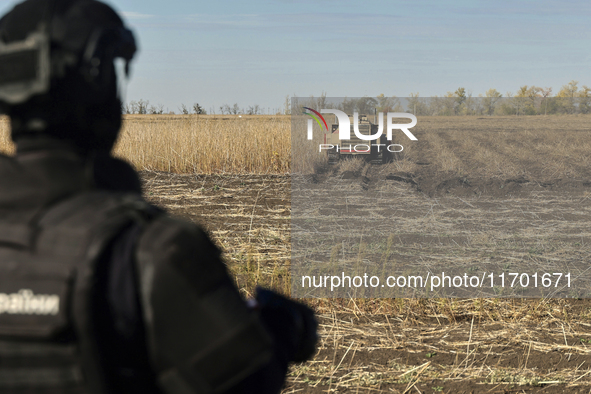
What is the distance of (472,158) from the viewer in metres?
8.73

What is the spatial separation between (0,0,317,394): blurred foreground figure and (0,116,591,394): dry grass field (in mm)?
2606

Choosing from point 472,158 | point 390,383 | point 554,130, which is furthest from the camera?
point 554,130

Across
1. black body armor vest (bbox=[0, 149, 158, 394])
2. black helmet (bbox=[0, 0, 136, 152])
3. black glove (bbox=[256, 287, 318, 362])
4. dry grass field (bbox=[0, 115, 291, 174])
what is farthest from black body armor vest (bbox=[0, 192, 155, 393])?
dry grass field (bbox=[0, 115, 291, 174])

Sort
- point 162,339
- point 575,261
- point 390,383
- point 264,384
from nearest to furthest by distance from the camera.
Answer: point 162,339
point 264,384
point 390,383
point 575,261

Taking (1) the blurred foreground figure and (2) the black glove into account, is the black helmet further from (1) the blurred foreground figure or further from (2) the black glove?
(2) the black glove

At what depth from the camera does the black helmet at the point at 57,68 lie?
3.17 ft

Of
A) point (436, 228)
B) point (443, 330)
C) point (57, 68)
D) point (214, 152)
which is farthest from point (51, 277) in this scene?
point (214, 152)

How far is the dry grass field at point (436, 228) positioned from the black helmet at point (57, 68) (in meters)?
2.67

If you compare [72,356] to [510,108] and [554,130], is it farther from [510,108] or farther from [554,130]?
[554,130]

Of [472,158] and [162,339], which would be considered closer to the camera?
[162,339]

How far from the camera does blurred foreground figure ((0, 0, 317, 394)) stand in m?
0.83

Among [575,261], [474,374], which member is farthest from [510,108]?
[474,374]

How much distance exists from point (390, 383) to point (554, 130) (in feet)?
24.7

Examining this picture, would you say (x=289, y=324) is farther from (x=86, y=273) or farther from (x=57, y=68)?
(x=57, y=68)
